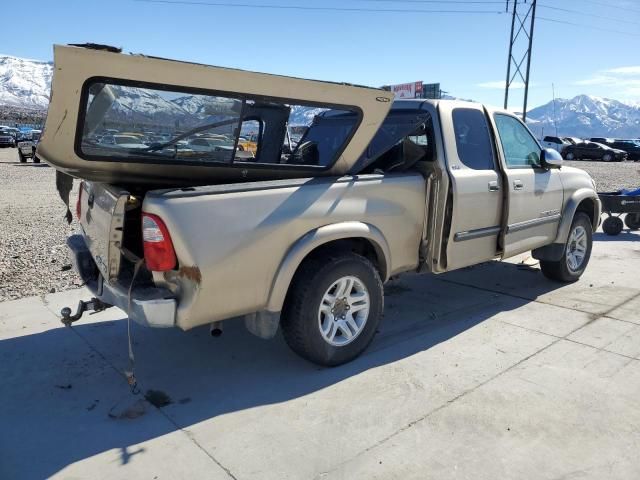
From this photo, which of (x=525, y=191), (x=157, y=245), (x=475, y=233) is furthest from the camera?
(x=525, y=191)

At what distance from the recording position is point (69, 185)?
12.8 ft

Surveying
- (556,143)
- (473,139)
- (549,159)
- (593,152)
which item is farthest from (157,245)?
Result: (556,143)

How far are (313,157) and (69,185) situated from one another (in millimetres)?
1840

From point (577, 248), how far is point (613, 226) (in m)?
3.69

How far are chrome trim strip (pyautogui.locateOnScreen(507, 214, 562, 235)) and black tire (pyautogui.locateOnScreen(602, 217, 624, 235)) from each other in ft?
14.1

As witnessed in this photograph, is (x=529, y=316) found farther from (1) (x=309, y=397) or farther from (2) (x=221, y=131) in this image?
(2) (x=221, y=131)

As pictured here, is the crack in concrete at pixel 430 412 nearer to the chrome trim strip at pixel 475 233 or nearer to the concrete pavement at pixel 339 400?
the concrete pavement at pixel 339 400

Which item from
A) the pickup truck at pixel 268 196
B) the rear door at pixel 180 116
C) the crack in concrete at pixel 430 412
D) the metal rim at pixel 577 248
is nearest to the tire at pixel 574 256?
the metal rim at pixel 577 248

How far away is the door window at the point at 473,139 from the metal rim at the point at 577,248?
1.91 m

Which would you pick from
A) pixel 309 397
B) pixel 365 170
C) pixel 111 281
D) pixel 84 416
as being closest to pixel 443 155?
pixel 365 170

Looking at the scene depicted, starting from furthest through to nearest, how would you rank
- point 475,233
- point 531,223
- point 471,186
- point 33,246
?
point 33,246, point 531,223, point 475,233, point 471,186

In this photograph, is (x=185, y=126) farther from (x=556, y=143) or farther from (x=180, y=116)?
(x=556, y=143)

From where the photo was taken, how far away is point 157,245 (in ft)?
9.90

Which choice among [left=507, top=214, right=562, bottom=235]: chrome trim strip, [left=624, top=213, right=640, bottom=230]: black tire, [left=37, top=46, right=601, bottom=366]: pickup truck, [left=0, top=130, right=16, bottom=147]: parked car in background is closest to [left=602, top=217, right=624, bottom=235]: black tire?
[left=624, top=213, right=640, bottom=230]: black tire
